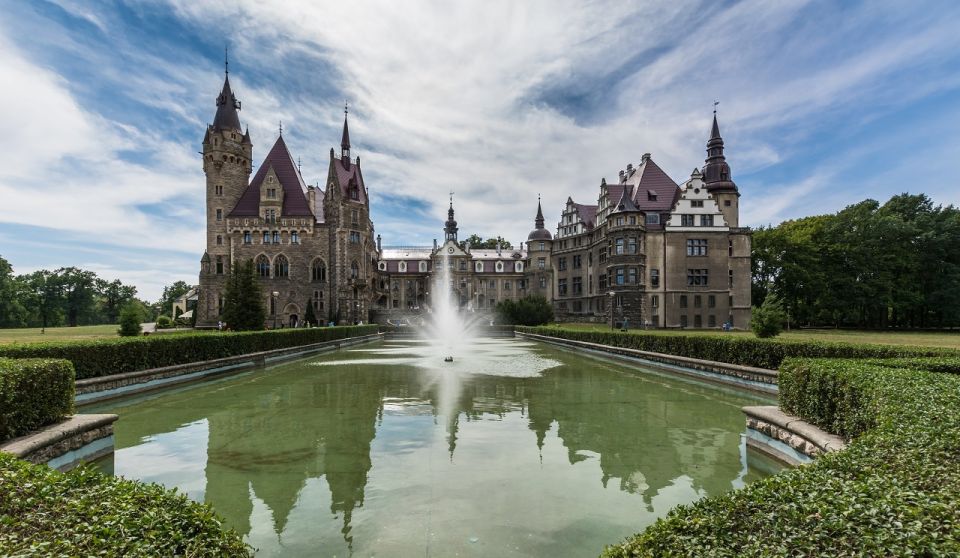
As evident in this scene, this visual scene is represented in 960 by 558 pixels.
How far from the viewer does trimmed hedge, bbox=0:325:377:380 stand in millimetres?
11617

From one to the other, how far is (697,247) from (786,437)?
43.0 m

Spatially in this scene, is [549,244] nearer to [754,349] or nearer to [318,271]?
[318,271]

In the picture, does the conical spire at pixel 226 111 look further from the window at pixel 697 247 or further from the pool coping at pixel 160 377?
the window at pixel 697 247

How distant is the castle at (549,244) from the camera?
4559 centimetres

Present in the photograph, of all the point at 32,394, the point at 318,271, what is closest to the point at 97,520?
the point at 32,394

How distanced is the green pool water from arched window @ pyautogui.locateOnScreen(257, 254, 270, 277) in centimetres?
4251

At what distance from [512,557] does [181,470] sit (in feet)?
16.6

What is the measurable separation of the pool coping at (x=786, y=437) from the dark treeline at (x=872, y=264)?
50702 mm

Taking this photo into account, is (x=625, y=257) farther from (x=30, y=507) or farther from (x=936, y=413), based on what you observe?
(x=30, y=507)

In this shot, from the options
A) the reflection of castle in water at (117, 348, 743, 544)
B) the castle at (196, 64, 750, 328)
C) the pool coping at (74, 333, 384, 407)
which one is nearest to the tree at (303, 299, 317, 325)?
the castle at (196, 64, 750, 328)

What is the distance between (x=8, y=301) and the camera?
67438 millimetres

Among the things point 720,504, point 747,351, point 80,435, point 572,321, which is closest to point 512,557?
point 720,504

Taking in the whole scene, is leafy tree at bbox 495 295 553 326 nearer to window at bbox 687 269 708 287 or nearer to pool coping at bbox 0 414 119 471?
window at bbox 687 269 708 287

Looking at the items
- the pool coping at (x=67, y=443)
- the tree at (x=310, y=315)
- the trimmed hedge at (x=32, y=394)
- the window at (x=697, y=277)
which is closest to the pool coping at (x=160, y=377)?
the trimmed hedge at (x=32, y=394)
